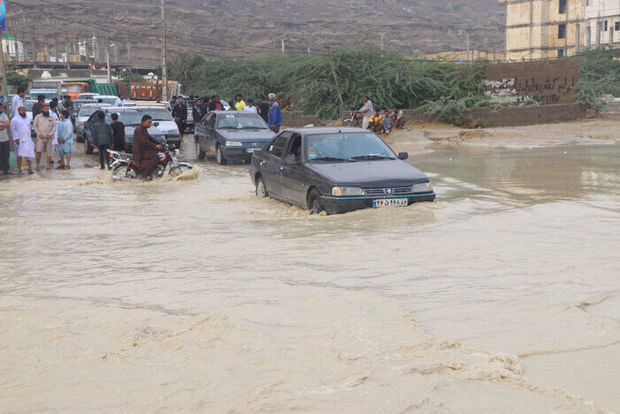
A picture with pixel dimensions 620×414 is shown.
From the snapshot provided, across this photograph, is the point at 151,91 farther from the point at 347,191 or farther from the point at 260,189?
the point at 347,191

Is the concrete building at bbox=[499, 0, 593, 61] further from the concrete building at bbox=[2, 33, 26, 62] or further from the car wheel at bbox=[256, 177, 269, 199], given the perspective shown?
the car wheel at bbox=[256, 177, 269, 199]

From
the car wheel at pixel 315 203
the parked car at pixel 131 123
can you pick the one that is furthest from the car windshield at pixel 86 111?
the car wheel at pixel 315 203

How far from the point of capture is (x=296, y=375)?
4.82 metres

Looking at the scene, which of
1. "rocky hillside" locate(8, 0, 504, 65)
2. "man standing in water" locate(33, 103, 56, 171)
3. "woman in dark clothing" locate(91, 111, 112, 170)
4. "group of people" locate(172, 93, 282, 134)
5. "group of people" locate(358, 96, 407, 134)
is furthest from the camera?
"rocky hillside" locate(8, 0, 504, 65)

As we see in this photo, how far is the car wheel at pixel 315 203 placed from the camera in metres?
10.9

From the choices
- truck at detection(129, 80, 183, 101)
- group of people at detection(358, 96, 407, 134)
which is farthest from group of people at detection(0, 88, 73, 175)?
truck at detection(129, 80, 183, 101)

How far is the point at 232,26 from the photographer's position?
11812 cm

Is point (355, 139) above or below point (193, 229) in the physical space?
Answer: above

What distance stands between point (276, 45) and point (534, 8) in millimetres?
40290

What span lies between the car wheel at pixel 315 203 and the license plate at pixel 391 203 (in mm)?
756

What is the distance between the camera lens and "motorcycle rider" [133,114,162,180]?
→ 16.0m

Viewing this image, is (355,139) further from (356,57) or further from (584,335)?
(356,57)

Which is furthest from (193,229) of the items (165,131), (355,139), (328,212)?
(165,131)

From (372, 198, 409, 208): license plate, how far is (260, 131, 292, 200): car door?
215 centimetres
